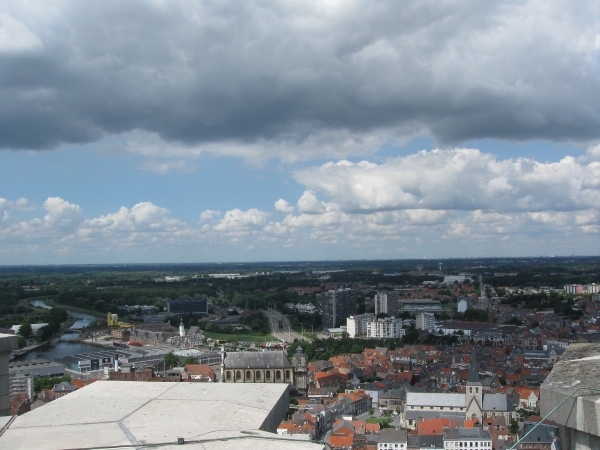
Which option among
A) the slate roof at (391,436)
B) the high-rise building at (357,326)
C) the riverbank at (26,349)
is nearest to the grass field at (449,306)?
the high-rise building at (357,326)

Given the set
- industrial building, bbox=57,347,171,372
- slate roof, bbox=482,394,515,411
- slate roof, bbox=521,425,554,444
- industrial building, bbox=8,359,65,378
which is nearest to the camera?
slate roof, bbox=521,425,554,444

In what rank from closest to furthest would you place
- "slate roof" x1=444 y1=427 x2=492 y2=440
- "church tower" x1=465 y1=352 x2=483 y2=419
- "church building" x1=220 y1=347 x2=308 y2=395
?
"slate roof" x1=444 y1=427 x2=492 y2=440 → "church tower" x1=465 y1=352 x2=483 y2=419 → "church building" x1=220 y1=347 x2=308 y2=395

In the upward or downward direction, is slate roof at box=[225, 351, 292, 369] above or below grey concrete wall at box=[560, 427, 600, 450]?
below

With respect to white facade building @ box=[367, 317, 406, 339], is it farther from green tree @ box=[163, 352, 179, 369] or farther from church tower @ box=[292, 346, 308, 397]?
church tower @ box=[292, 346, 308, 397]

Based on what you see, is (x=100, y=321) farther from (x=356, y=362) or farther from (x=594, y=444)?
(x=594, y=444)

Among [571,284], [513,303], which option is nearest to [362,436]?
[513,303]

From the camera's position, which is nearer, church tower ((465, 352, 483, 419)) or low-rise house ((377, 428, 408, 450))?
low-rise house ((377, 428, 408, 450))

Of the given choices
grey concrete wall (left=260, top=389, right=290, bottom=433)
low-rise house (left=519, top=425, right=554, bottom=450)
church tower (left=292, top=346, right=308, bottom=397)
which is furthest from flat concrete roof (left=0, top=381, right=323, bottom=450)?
church tower (left=292, top=346, right=308, bottom=397)

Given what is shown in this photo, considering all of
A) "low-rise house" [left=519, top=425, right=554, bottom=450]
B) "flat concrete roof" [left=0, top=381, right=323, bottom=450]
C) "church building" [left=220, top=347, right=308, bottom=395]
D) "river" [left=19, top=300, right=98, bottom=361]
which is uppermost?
"flat concrete roof" [left=0, top=381, right=323, bottom=450]
